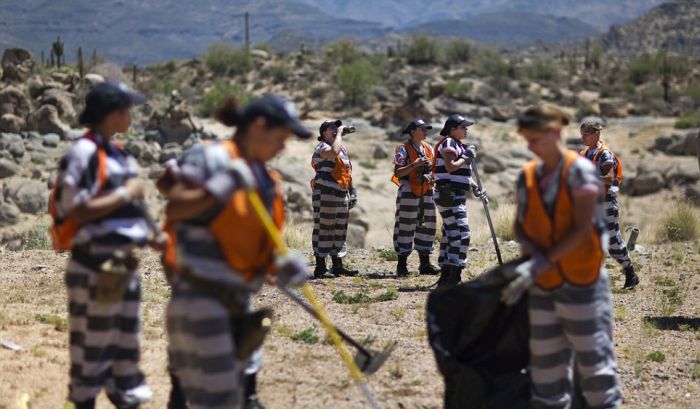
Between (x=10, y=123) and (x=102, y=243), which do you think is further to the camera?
(x=10, y=123)

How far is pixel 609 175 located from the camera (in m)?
9.94

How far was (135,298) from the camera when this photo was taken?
17.0 ft

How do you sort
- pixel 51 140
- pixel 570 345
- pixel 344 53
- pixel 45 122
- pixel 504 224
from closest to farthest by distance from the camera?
pixel 570 345 → pixel 504 224 → pixel 51 140 → pixel 45 122 → pixel 344 53

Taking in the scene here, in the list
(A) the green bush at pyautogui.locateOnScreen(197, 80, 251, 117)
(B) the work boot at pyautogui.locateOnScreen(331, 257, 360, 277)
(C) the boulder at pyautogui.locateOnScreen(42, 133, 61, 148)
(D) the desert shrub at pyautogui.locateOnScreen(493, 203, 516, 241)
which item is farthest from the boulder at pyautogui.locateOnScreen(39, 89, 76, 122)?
(B) the work boot at pyautogui.locateOnScreen(331, 257, 360, 277)

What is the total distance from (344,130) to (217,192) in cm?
675

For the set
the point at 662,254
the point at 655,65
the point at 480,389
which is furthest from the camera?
the point at 655,65

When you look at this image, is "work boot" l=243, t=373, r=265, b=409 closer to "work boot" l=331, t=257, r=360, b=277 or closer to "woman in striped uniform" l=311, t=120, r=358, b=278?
"woman in striped uniform" l=311, t=120, r=358, b=278

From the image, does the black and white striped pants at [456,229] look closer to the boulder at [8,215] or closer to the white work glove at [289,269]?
the white work glove at [289,269]

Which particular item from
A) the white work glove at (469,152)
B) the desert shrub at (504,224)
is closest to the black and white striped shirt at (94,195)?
the white work glove at (469,152)

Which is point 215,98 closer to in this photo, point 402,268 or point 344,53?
point 344,53

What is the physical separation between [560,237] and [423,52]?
49.2 metres

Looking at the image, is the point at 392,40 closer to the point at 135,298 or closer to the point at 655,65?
the point at 655,65

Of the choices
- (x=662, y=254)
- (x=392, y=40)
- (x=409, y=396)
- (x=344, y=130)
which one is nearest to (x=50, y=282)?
(x=344, y=130)

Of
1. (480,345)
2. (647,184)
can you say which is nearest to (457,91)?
(647,184)
